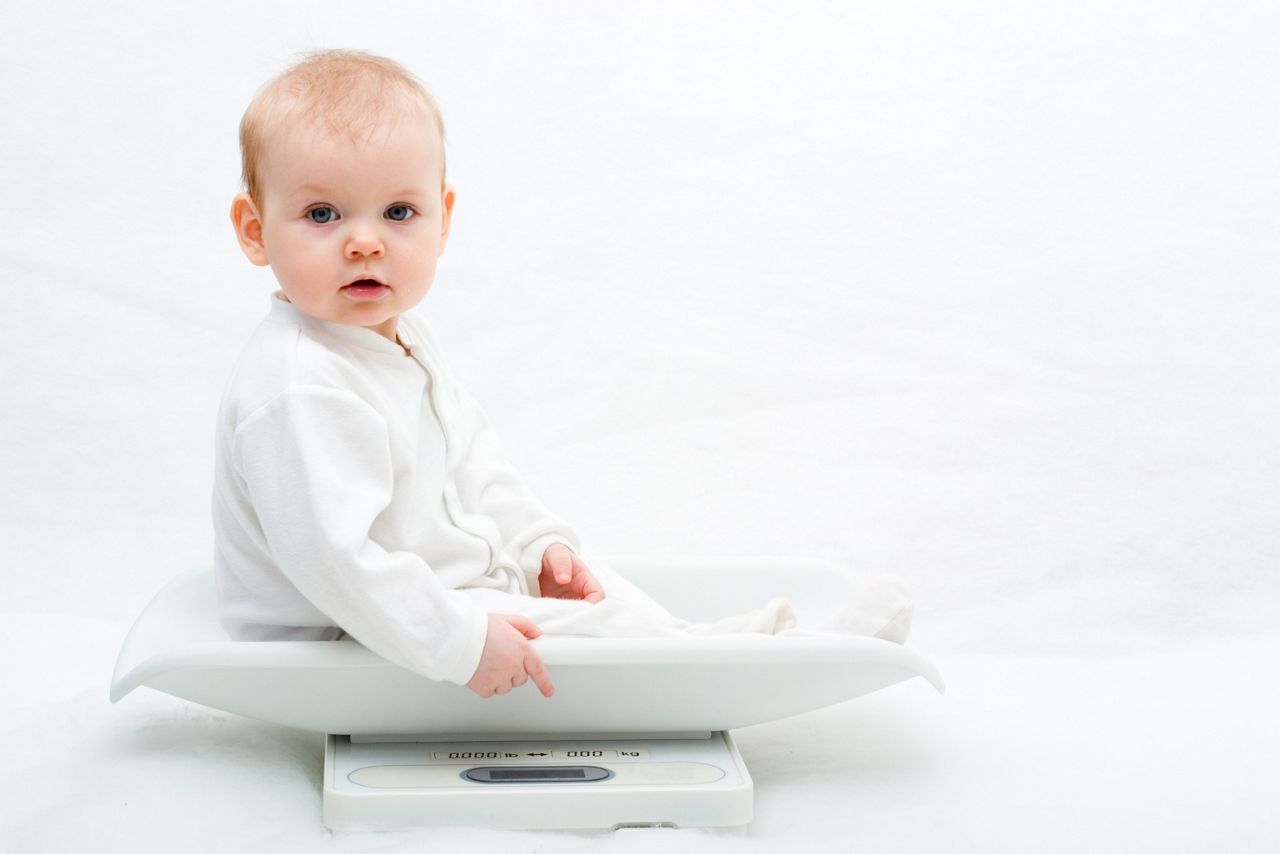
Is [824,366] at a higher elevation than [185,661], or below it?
higher

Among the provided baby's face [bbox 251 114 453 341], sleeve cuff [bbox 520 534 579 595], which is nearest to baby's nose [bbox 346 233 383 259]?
baby's face [bbox 251 114 453 341]

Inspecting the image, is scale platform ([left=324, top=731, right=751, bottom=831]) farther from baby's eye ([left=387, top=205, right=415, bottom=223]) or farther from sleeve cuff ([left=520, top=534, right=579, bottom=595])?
baby's eye ([left=387, top=205, right=415, bottom=223])

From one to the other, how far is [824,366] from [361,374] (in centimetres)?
130

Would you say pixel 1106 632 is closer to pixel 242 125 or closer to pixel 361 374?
pixel 361 374

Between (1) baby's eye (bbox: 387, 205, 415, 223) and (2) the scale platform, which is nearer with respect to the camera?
(2) the scale platform

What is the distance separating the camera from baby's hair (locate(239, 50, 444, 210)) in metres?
1.50

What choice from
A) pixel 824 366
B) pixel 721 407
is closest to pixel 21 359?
pixel 721 407

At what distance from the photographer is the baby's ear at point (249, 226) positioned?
5.11 ft

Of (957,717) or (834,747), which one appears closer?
(834,747)

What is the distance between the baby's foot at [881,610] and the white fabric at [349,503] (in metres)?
0.36

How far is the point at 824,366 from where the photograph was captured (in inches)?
107

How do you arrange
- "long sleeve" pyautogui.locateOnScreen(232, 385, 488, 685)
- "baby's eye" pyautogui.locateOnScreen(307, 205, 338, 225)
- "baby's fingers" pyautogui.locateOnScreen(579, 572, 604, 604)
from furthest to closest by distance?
"baby's fingers" pyautogui.locateOnScreen(579, 572, 604, 604) → "baby's eye" pyautogui.locateOnScreen(307, 205, 338, 225) → "long sleeve" pyautogui.locateOnScreen(232, 385, 488, 685)

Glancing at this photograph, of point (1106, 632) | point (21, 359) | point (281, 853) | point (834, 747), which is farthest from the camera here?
point (21, 359)

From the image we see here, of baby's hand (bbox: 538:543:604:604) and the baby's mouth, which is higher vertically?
the baby's mouth
